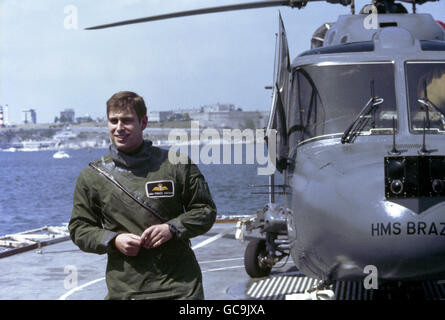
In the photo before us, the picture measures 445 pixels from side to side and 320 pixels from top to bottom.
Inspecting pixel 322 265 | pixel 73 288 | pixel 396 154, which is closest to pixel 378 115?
pixel 396 154

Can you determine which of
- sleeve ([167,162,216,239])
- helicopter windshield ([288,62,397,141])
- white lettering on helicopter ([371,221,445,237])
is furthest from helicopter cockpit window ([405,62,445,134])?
sleeve ([167,162,216,239])

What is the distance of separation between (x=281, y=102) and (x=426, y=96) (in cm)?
168

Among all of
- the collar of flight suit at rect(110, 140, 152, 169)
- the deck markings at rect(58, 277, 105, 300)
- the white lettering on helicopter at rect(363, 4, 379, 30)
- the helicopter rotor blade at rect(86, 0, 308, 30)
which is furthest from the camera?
the helicopter rotor blade at rect(86, 0, 308, 30)

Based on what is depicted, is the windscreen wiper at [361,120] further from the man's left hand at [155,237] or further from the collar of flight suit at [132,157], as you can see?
the man's left hand at [155,237]

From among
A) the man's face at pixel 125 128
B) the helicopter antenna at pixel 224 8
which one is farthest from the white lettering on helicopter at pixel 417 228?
the helicopter antenna at pixel 224 8

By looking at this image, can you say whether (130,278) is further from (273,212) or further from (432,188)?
(273,212)

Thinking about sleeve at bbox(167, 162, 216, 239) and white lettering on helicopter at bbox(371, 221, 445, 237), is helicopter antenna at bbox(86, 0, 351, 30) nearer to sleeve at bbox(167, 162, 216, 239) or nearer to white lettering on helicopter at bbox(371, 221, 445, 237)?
white lettering on helicopter at bbox(371, 221, 445, 237)

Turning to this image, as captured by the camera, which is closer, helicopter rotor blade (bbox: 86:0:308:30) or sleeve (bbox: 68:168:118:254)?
sleeve (bbox: 68:168:118:254)

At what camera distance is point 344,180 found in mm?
6125

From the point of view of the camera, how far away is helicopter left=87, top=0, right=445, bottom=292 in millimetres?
5816

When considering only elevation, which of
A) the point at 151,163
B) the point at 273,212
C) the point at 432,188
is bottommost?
the point at 273,212

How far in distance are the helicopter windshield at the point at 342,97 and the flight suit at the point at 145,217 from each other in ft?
10.2

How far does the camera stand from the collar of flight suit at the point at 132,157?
4.43m

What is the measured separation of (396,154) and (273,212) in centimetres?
345
